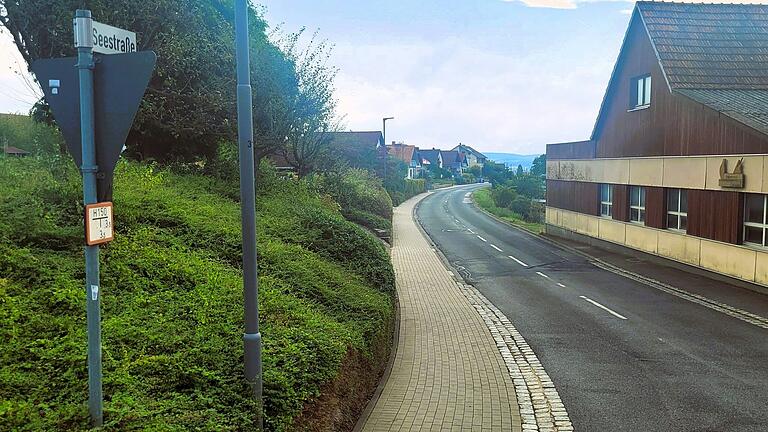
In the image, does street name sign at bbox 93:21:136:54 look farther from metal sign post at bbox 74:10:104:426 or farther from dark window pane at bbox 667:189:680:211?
dark window pane at bbox 667:189:680:211

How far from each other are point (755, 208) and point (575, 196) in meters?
14.0

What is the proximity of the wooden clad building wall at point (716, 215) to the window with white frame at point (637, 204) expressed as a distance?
3.96 meters

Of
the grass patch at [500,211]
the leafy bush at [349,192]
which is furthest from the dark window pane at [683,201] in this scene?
the grass patch at [500,211]

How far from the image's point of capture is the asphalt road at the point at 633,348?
8.55m

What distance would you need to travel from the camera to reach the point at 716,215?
20031 millimetres

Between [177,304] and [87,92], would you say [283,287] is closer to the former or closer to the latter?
[177,304]

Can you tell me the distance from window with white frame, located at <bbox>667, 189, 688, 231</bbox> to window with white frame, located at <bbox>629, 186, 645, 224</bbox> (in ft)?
6.69

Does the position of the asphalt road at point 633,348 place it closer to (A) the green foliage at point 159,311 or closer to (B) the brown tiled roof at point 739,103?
(A) the green foliage at point 159,311

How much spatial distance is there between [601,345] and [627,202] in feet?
52.2

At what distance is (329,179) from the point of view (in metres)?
29.0

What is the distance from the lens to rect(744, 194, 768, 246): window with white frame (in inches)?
707

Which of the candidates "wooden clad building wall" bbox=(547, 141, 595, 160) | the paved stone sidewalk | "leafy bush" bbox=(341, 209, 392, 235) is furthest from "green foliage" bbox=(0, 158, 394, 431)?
"wooden clad building wall" bbox=(547, 141, 595, 160)

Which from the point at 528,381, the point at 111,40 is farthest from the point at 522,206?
the point at 111,40

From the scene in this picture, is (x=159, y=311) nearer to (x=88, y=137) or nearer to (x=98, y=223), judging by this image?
(x=98, y=223)
